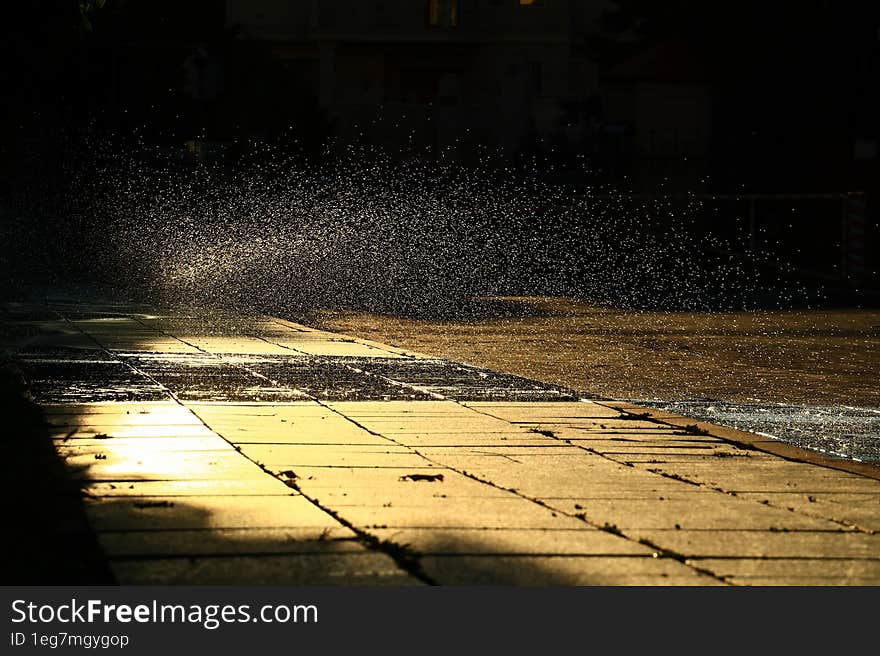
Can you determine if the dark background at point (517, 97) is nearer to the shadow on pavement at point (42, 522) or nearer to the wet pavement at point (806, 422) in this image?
the wet pavement at point (806, 422)

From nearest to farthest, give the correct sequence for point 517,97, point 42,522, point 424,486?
1. point 42,522
2. point 424,486
3. point 517,97

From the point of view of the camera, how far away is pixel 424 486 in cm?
847

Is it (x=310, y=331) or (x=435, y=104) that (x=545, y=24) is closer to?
(x=435, y=104)

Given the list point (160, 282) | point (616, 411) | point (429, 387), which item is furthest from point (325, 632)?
point (160, 282)

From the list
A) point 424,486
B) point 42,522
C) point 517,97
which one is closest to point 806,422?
point 424,486

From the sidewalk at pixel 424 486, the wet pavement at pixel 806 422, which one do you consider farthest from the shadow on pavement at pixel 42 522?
the wet pavement at pixel 806 422

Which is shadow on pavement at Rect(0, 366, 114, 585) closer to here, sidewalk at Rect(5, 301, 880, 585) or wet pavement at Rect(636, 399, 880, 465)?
sidewalk at Rect(5, 301, 880, 585)

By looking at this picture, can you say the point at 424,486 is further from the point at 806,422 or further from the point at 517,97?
the point at 517,97

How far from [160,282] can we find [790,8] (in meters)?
19.8

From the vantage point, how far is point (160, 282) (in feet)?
88.7

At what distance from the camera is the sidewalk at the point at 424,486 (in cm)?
670

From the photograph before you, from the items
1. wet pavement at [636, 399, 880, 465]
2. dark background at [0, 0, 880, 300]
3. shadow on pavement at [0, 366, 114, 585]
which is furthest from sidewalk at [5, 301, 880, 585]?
dark background at [0, 0, 880, 300]

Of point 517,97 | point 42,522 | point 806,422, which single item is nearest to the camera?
point 42,522

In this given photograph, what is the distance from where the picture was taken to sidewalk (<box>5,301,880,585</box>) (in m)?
6.70
